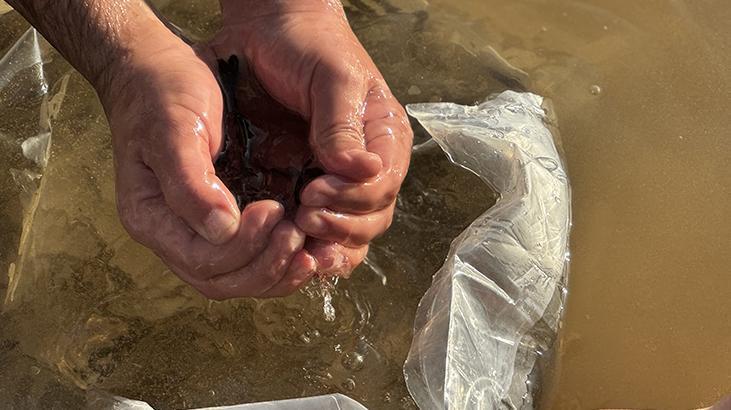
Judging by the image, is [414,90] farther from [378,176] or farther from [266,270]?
[266,270]

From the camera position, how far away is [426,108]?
183cm

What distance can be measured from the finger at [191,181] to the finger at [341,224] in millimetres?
107

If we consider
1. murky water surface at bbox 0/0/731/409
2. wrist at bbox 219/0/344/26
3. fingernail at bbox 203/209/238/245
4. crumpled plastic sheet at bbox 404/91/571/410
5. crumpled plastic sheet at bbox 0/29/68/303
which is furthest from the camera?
crumpled plastic sheet at bbox 0/29/68/303

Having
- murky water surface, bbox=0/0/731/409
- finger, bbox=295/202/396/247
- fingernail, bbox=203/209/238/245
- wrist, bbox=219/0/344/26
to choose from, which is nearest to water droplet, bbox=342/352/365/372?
murky water surface, bbox=0/0/731/409

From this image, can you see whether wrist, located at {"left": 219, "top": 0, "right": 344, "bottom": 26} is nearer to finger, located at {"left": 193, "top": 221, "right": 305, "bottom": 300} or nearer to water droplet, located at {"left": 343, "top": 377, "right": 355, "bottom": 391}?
finger, located at {"left": 193, "top": 221, "right": 305, "bottom": 300}

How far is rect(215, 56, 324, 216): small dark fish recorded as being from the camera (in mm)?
1572

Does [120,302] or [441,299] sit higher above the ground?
[441,299]

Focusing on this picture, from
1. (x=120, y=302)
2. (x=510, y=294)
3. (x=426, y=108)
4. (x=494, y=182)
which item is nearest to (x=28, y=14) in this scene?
(x=120, y=302)

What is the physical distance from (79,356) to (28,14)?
71 cm

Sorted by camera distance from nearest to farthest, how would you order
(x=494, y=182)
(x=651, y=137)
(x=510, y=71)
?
(x=494, y=182) → (x=651, y=137) → (x=510, y=71)

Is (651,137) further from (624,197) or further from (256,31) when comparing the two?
(256,31)

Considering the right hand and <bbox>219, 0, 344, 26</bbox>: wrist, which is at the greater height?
<bbox>219, 0, 344, 26</bbox>: wrist

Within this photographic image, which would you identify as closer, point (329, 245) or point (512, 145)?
point (329, 245)

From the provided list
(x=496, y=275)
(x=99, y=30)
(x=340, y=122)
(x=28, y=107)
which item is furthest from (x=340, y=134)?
(x=28, y=107)
